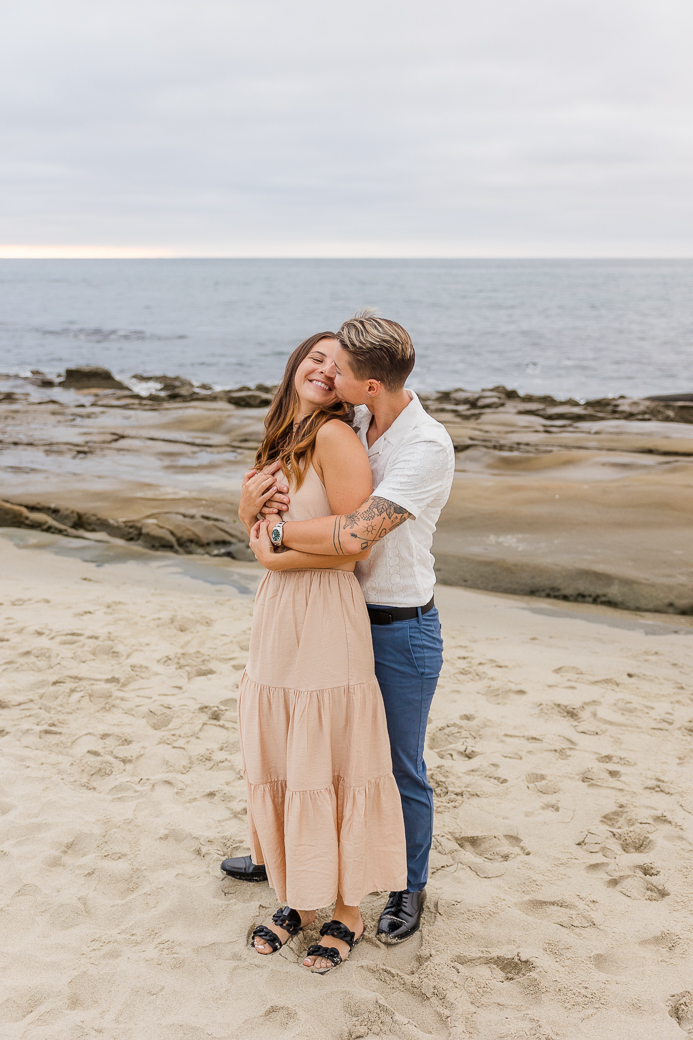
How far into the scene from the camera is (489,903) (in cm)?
307

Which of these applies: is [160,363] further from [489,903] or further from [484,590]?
[489,903]

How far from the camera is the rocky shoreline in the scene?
282 inches

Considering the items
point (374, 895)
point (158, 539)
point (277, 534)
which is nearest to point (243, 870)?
point (374, 895)

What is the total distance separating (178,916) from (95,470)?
28.5 ft

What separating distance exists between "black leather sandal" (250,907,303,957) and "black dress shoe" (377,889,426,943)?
32 cm

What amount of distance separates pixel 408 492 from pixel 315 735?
898 mm

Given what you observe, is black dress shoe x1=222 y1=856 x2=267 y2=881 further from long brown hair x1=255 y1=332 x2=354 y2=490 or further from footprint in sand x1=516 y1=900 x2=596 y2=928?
long brown hair x1=255 y1=332 x2=354 y2=490

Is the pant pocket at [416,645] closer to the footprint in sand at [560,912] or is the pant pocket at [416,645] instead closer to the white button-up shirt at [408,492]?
the white button-up shirt at [408,492]

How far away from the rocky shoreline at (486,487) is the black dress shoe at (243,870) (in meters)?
4.22

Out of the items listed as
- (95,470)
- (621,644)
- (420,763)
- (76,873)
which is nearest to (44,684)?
(76,873)

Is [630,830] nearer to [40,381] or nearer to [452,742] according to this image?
[452,742]

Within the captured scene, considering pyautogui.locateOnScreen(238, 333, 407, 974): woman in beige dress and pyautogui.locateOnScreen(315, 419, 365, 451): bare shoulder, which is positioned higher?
pyautogui.locateOnScreen(315, 419, 365, 451): bare shoulder

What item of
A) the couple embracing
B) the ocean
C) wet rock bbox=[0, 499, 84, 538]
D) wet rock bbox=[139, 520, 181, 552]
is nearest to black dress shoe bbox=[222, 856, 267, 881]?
the couple embracing

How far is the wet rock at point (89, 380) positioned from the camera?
2105 cm
